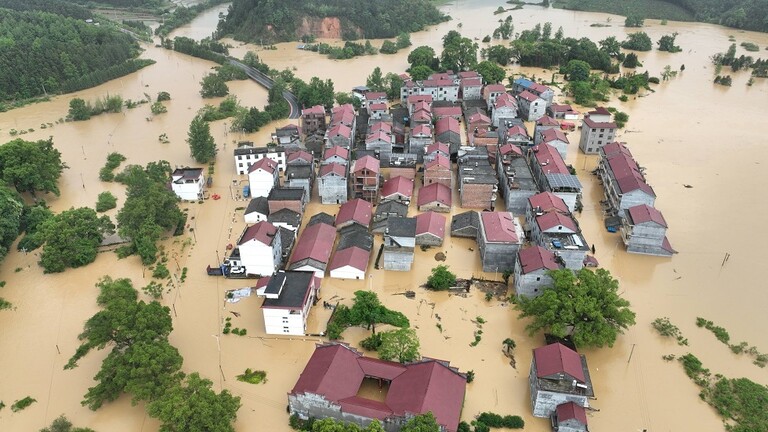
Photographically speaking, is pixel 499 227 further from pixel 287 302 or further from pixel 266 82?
pixel 266 82

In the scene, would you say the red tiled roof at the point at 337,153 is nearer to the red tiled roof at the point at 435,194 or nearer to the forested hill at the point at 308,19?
the red tiled roof at the point at 435,194

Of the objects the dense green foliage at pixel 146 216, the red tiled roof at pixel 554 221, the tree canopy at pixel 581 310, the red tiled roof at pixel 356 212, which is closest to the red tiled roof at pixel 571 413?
the tree canopy at pixel 581 310

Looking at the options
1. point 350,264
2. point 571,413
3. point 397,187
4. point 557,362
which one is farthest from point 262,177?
point 571,413

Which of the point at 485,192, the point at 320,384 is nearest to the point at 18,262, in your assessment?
the point at 320,384

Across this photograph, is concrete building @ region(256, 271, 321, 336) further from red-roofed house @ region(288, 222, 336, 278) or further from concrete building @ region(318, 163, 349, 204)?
concrete building @ region(318, 163, 349, 204)

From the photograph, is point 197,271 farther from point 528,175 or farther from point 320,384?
point 528,175

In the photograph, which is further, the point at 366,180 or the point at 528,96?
the point at 528,96

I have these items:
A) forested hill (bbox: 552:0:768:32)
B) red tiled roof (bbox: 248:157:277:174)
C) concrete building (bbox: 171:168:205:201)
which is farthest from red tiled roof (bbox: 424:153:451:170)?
forested hill (bbox: 552:0:768:32)
